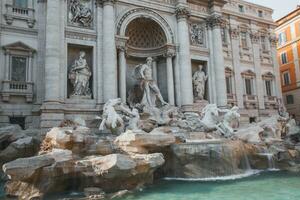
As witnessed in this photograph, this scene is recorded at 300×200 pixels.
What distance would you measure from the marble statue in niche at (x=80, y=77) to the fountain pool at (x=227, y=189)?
297 inches

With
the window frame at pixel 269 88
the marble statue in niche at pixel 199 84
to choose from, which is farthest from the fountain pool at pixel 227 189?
the window frame at pixel 269 88

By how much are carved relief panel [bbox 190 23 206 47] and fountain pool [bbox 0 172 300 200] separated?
490 inches

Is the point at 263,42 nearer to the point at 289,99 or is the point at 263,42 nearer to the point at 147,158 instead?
the point at 289,99

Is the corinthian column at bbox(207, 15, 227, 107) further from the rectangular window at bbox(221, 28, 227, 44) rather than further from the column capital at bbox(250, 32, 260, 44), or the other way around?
the column capital at bbox(250, 32, 260, 44)

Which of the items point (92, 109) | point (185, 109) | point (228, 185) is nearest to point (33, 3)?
point (92, 109)

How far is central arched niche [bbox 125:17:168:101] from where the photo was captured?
19938 mm

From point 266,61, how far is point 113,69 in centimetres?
1513

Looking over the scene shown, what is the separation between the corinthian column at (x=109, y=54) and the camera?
650 inches

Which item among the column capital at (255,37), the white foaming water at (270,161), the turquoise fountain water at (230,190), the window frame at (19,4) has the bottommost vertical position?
the turquoise fountain water at (230,190)

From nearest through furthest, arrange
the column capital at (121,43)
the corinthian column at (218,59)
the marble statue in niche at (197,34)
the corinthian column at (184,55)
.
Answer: the column capital at (121,43) < the corinthian column at (184,55) < the corinthian column at (218,59) < the marble statue in niche at (197,34)

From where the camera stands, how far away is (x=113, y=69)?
16.8 metres

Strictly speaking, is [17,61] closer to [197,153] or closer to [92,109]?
[92,109]

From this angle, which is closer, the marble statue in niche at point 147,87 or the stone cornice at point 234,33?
the marble statue in niche at point 147,87

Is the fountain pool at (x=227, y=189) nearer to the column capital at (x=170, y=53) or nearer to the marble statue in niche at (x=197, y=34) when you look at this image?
the column capital at (x=170, y=53)
